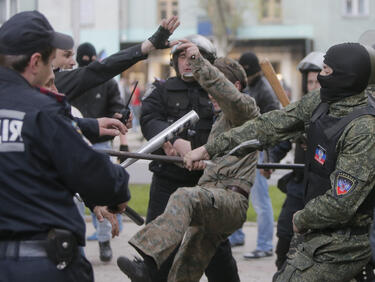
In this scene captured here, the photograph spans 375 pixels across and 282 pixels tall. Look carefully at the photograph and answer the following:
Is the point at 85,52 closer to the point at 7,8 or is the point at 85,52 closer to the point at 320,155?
the point at 320,155

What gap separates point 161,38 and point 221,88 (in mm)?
553

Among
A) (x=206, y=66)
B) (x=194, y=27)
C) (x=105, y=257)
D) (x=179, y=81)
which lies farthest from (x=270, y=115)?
(x=194, y=27)

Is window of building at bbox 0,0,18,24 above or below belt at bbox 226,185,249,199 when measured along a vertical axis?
above

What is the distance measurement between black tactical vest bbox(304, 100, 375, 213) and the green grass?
16.3 ft

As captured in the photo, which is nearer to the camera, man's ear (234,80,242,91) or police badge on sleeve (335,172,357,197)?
police badge on sleeve (335,172,357,197)

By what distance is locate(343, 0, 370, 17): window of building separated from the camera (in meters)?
36.2

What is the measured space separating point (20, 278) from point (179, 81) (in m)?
2.64

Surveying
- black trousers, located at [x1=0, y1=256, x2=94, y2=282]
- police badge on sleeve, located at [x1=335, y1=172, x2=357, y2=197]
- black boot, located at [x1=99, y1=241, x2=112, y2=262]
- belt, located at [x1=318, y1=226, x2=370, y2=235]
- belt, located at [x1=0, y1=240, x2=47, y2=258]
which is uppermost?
police badge on sleeve, located at [x1=335, y1=172, x2=357, y2=197]

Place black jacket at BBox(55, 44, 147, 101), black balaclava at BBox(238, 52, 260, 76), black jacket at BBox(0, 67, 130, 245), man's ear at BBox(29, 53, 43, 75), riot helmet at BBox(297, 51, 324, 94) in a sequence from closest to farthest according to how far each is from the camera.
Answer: black jacket at BBox(0, 67, 130, 245)
man's ear at BBox(29, 53, 43, 75)
black jacket at BBox(55, 44, 147, 101)
riot helmet at BBox(297, 51, 324, 94)
black balaclava at BBox(238, 52, 260, 76)

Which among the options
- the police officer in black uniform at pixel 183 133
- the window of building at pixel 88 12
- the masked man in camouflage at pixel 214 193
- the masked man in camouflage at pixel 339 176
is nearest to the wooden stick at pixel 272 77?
the police officer in black uniform at pixel 183 133

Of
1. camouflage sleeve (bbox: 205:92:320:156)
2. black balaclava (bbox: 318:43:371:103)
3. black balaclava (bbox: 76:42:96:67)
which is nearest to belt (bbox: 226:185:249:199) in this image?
camouflage sleeve (bbox: 205:92:320:156)

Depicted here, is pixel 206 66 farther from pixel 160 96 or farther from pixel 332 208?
pixel 332 208

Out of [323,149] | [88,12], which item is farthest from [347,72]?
[88,12]

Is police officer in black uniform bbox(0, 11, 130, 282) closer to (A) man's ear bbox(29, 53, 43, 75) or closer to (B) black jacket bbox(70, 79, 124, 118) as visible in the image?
(A) man's ear bbox(29, 53, 43, 75)
